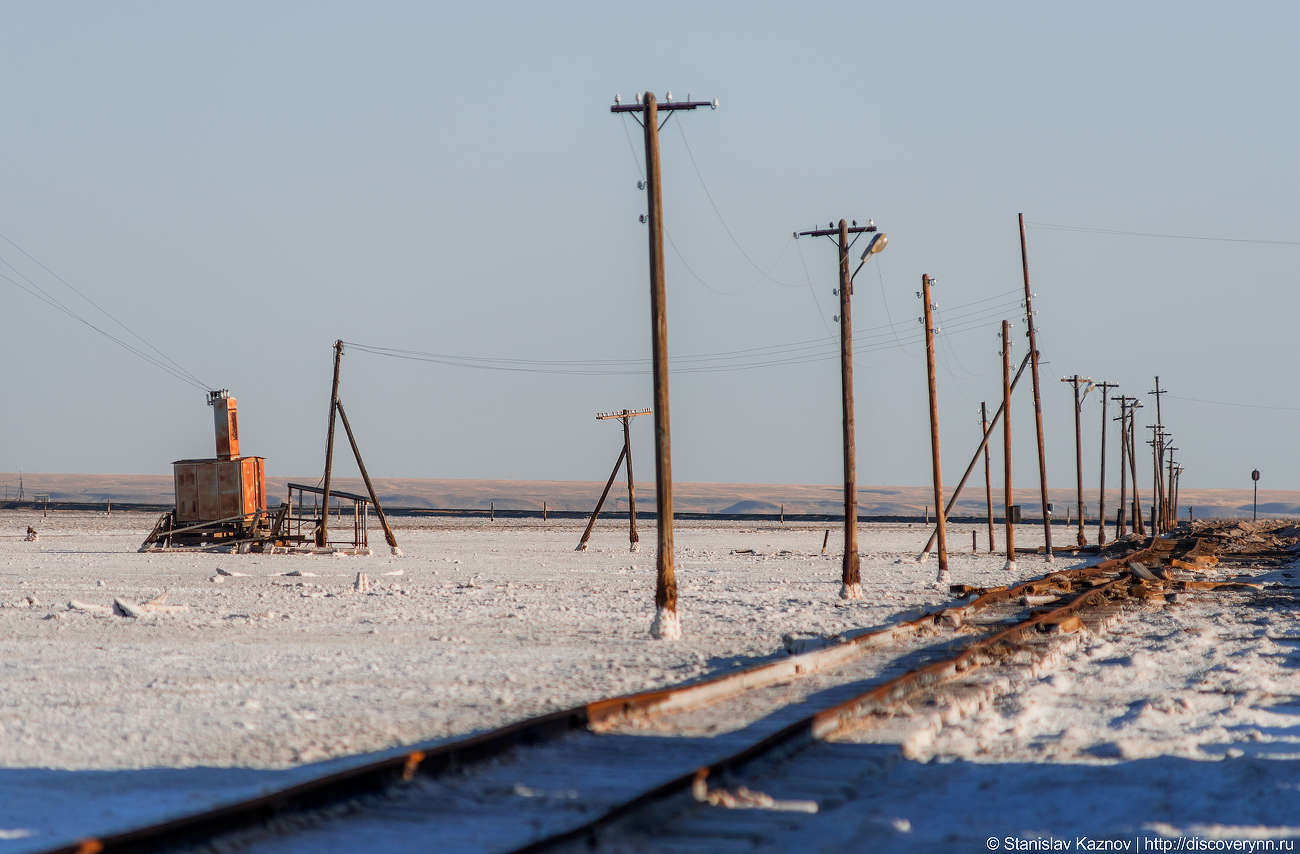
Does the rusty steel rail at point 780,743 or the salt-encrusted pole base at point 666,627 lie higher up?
the rusty steel rail at point 780,743

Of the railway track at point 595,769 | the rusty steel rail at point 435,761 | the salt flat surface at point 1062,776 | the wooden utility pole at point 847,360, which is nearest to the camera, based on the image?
the rusty steel rail at point 435,761

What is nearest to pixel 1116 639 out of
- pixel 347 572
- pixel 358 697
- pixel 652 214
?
pixel 652 214

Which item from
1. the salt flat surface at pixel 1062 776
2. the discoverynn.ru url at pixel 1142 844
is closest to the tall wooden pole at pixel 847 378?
the salt flat surface at pixel 1062 776

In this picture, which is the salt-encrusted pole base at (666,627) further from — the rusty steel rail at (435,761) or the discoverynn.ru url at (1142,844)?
the discoverynn.ru url at (1142,844)

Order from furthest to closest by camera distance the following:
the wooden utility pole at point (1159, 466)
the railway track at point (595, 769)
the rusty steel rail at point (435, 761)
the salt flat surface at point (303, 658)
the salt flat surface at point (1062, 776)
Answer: the wooden utility pole at point (1159, 466)
the salt flat surface at point (303, 658)
the salt flat surface at point (1062, 776)
the railway track at point (595, 769)
the rusty steel rail at point (435, 761)

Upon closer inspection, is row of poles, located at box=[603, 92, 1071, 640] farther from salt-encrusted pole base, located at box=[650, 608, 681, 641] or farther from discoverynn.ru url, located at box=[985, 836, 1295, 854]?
discoverynn.ru url, located at box=[985, 836, 1295, 854]

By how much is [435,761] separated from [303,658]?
677 centimetres

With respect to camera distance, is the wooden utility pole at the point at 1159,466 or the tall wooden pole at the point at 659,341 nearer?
the tall wooden pole at the point at 659,341

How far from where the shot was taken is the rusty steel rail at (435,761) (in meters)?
5.10

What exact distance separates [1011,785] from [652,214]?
443 inches

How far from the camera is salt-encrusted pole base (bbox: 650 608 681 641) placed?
1545 centimetres

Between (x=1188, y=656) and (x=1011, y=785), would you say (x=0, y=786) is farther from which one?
(x=1188, y=656)

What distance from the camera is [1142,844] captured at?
571 centimetres

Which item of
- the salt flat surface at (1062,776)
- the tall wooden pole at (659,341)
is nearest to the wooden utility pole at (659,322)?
the tall wooden pole at (659,341)
